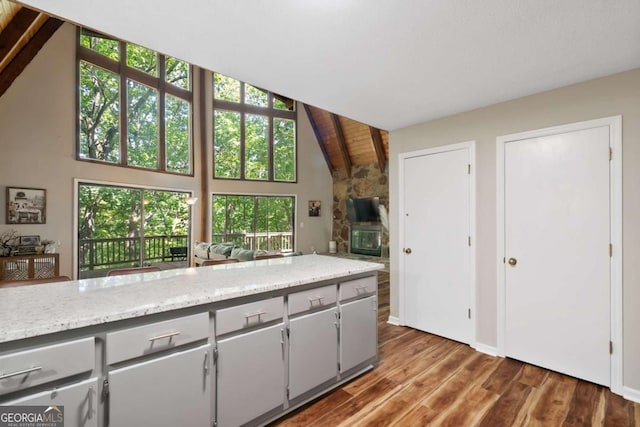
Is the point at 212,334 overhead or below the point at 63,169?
below

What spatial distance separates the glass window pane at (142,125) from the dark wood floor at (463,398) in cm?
625

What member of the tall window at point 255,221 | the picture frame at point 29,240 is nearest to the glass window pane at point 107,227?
the picture frame at point 29,240

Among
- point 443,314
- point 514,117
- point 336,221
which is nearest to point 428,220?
point 443,314

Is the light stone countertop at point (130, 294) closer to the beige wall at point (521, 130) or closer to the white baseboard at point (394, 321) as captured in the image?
the beige wall at point (521, 130)

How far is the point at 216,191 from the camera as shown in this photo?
768 cm

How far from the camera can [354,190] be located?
909cm

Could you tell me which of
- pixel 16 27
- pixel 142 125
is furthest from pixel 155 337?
pixel 142 125

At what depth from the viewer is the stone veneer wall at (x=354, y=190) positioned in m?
8.21

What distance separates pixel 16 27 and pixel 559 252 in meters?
5.52

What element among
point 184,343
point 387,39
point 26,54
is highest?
point 26,54

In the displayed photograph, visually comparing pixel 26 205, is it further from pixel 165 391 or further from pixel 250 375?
pixel 250 375

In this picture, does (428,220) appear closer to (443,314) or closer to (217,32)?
(443,314)

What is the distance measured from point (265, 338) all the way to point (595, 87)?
301 centimetres

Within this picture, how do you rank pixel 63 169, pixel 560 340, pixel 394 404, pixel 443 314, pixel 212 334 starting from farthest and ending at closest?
pixel 63 169
pixel 443 314
pixel 560 340
pixel 394 404
pixel 212 334
